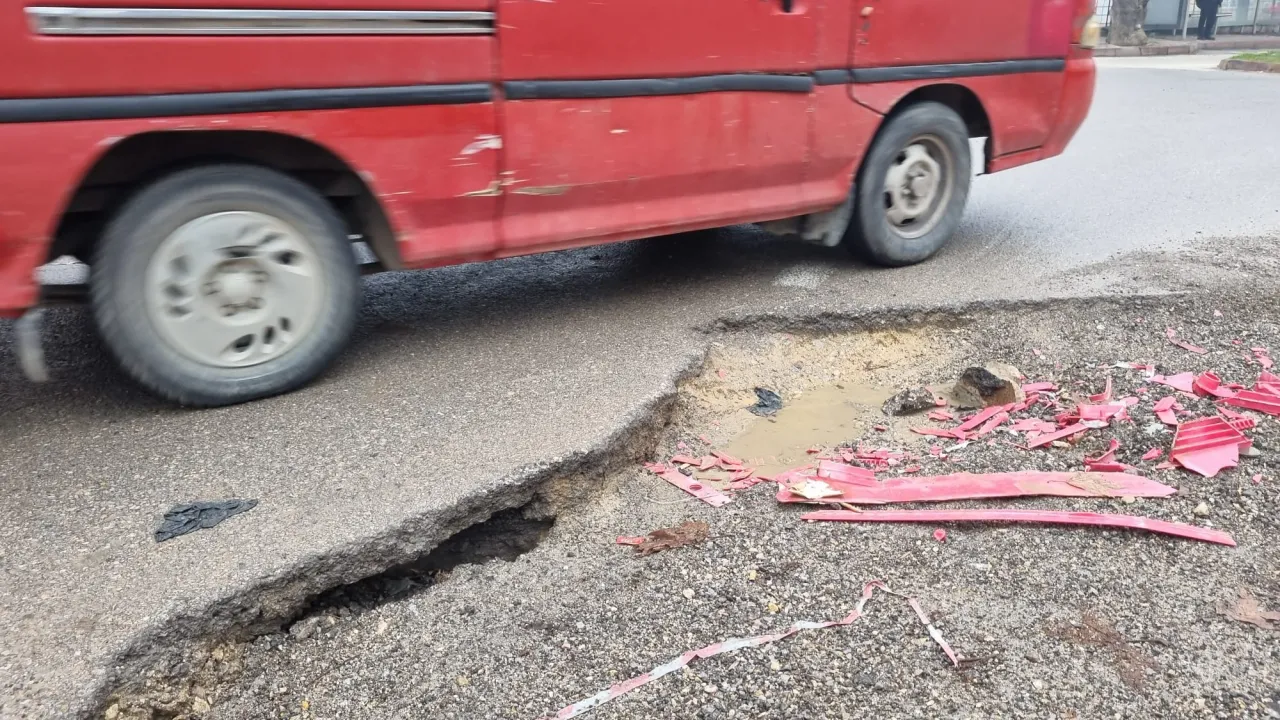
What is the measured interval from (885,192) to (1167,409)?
1904 mm

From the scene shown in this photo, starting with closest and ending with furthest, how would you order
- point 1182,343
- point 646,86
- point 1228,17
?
point 646,86 < point 1182,343 < point 1228,17

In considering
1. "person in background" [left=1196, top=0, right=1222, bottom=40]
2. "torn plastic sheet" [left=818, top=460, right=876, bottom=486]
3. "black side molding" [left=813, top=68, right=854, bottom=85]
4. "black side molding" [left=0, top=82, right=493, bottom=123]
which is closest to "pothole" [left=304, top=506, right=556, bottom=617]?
"torn plastic sheet" [left=818, top=460, right=876, bottom=486]

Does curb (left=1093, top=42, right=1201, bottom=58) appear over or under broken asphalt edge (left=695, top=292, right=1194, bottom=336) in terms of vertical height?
over

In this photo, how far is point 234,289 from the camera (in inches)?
125

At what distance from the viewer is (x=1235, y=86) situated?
12.6 metres

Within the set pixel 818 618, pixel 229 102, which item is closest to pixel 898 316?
pixel 818 618

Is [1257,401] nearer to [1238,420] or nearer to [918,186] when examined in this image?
[1238,420]

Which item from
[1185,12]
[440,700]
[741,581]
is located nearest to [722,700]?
[741,581]

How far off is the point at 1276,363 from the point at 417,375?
338cm

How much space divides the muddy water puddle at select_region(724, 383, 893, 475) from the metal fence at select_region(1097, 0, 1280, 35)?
1035 inches

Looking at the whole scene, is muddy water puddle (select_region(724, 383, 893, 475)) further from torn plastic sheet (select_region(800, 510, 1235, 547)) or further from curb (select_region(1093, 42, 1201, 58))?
curb (select_region(1093, 42, 1201, 58))

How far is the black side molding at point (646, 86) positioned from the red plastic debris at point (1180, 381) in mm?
1889

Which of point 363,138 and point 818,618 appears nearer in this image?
point 818,618

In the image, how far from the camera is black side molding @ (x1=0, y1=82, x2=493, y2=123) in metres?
2.67
